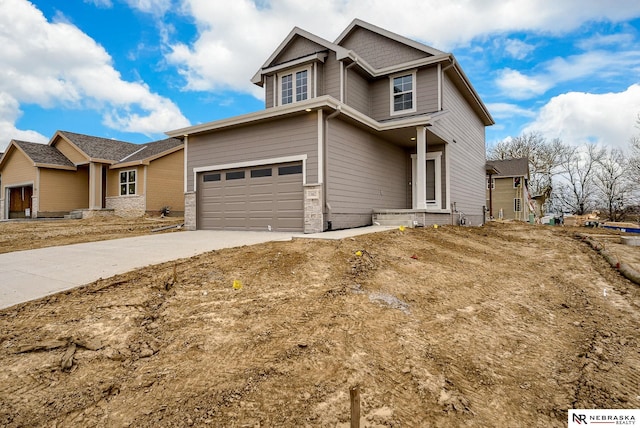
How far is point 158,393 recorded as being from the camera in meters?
2.44

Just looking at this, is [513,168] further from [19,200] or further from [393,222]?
[19,200]

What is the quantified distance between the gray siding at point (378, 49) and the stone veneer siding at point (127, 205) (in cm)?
1337

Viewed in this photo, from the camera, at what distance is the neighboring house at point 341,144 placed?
929 centimetres

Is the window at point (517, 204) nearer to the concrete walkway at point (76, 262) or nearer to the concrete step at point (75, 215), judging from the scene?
the concrete walkway at point (76, 262)

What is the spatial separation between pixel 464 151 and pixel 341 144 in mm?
7568

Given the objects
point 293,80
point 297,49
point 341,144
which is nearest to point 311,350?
point 341,144

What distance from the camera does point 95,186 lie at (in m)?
18.9

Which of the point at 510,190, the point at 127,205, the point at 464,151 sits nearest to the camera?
the point at 464,151

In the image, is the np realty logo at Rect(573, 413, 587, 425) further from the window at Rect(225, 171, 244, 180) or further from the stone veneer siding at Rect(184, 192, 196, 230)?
the stone veneer siding at Rect(184, 192, 196, 230)

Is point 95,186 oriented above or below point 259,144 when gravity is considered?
below

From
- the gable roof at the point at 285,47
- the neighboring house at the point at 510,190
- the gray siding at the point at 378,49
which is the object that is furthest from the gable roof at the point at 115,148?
the neighboring house at the point at 510,190

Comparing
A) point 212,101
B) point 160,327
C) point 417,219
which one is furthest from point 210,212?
point 212,101

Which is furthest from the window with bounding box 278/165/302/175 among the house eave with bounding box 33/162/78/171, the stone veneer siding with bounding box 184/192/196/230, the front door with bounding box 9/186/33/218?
the front door with bounding box 9/186/33/218

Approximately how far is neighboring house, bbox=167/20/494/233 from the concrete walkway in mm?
2602
